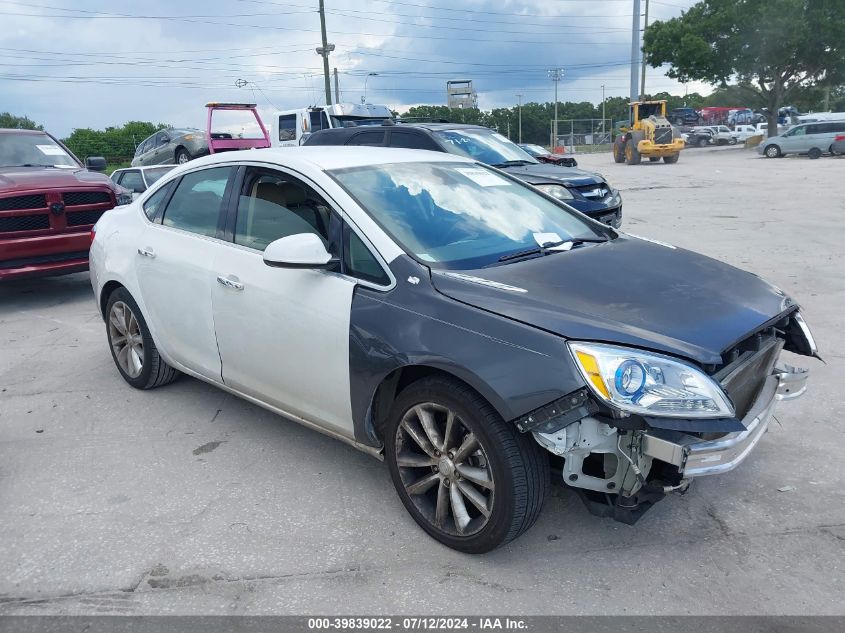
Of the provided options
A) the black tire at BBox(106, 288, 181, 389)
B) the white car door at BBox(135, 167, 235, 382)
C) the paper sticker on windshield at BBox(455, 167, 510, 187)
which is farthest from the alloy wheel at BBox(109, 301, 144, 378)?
the paper sticker on windshield at BBox(455, 167, 510, 187)

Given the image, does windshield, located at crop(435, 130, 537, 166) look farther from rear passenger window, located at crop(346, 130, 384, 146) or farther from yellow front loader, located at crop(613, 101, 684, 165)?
yellow front loader, located at crop(613, 101, 684, 165)

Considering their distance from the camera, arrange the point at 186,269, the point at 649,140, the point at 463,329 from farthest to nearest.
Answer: the point at 649,140
the point at 186,269
the point at 463,329

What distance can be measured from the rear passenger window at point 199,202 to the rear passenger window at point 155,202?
0.13 m

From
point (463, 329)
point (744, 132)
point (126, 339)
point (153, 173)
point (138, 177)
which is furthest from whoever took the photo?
point (744, 132)

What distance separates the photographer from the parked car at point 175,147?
795 inches

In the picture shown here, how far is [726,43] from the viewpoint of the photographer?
1577 inches

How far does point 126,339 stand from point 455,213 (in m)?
2.75

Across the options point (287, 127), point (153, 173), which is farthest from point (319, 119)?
point (153, 173)

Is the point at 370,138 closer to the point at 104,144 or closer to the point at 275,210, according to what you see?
the point at 275,210

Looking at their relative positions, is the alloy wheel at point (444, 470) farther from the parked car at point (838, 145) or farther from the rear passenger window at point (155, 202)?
the parked car at point (838, 145)

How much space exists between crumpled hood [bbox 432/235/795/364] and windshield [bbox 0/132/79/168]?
777 centimetres

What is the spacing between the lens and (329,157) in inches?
152

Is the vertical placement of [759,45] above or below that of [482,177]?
above

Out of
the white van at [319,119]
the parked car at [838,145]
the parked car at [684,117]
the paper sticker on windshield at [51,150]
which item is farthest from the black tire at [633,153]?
the parked car at [684,117]
